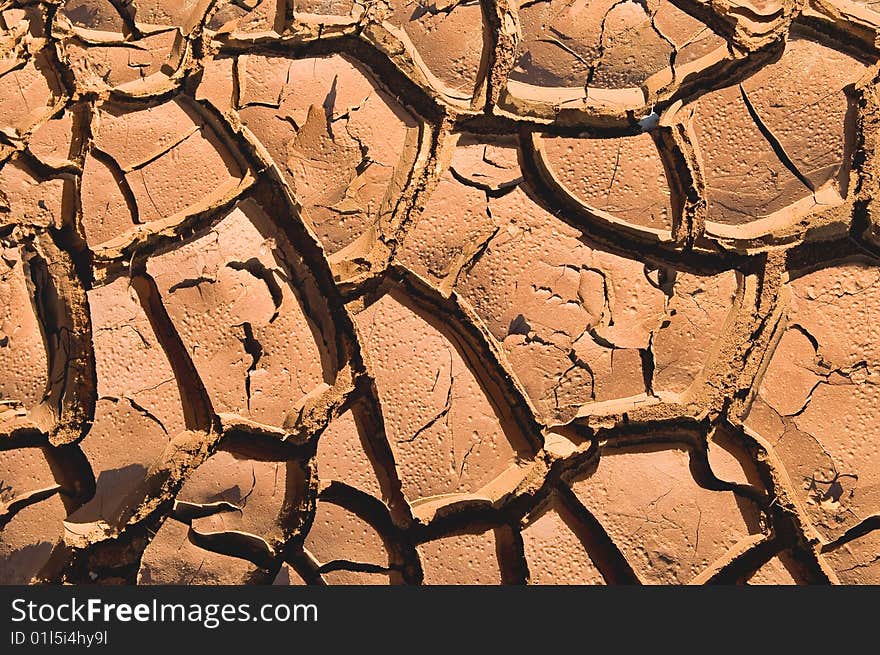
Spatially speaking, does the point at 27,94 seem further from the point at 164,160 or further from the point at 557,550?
the point at 557,550

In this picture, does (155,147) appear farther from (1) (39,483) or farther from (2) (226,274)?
(1) (39,483)

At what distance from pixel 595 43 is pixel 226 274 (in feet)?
2.63

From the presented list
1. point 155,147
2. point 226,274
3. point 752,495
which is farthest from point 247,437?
point 752,495

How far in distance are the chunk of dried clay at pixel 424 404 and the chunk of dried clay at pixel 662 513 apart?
210 millimetres

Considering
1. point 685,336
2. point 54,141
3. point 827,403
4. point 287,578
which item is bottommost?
point 287,578

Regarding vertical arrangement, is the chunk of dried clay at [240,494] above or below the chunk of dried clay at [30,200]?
below

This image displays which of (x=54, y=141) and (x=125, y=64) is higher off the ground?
(x=125, y=64)

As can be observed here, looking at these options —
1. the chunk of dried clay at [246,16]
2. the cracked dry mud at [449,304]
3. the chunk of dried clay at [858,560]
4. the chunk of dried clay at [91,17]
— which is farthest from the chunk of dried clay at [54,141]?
the chunk of dried clay at [858,560]

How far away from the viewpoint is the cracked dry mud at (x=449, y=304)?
1.24 meters

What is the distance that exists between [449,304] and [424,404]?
0.62ft

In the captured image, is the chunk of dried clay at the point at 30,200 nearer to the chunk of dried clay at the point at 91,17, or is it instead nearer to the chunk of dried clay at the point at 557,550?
the chunk of dried clay at the point at 91,17

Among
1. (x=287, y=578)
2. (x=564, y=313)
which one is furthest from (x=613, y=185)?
(x=287, y=578)

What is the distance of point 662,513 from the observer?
125 centimetres

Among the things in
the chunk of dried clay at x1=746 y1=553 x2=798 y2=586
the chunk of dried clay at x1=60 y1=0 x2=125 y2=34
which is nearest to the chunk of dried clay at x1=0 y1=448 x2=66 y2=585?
the chunk of dried clay at x1=60 y1=0 x2=125 y2=34
